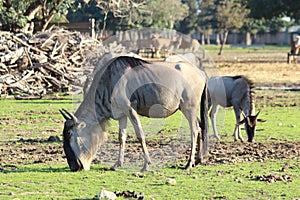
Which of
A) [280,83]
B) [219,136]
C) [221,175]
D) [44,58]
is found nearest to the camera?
[221,175]

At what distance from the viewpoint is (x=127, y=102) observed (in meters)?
11.0

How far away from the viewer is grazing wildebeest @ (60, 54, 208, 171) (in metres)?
10.9

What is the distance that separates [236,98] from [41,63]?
11.7m

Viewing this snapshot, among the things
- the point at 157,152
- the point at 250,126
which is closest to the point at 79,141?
the point at 157,152

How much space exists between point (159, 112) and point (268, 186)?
2.51 m

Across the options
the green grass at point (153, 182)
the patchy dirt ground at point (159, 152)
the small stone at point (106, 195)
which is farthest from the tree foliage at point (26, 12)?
the small stone at point (106, 195)

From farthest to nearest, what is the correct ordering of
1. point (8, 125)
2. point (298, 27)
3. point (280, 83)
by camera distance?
point (298, 27) → point (280, 83) → point (8, 125)

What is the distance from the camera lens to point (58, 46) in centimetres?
2681

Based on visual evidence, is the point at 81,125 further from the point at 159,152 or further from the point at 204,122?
the point at 159,152

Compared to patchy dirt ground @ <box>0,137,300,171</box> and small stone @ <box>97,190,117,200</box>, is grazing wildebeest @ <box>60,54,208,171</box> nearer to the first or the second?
patchy dirt ground @ <box>0,137,300,171</box>

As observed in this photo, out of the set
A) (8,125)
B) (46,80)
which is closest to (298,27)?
(46,80)

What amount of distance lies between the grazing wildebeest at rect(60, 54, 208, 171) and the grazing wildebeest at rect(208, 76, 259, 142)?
3.05m

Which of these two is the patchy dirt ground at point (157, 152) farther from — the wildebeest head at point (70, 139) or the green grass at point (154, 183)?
the wildebeest head at point (70, 139)

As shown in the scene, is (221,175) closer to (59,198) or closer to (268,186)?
(268,186)
